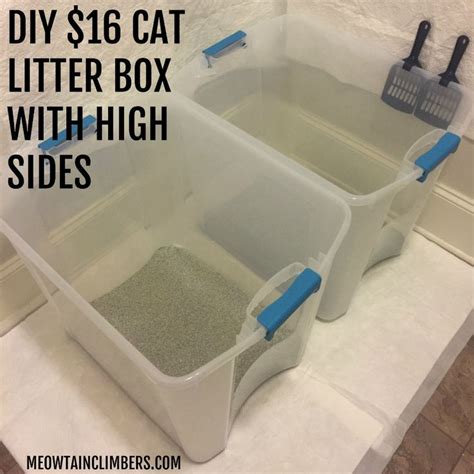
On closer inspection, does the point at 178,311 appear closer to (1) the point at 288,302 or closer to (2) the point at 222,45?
(1) the point at 288,302

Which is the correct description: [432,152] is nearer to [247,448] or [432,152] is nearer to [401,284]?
[401,284]

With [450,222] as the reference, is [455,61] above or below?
above

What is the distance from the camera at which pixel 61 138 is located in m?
0.78

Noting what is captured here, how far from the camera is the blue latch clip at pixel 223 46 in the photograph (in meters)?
0.88

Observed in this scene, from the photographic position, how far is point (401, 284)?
39.4 inches

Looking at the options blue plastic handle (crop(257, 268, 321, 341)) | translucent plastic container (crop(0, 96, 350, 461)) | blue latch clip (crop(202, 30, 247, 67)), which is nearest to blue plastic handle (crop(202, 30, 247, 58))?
blue latch clip (crop(202, 30, 247, 67))

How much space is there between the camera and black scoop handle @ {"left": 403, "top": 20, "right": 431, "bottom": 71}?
86cm

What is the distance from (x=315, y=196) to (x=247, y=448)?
1.37 ft

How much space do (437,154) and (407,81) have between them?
0.69 feet

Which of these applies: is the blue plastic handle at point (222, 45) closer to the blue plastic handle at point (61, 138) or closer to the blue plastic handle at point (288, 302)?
the blue plastic handle at point (61, 138)

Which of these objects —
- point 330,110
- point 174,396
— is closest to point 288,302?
point 174,396

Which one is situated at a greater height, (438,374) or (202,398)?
(202,398)

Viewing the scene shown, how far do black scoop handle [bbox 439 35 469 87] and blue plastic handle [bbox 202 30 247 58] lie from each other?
36 cm

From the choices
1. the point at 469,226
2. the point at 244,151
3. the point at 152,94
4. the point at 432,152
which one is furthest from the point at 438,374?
the point at 152,94
